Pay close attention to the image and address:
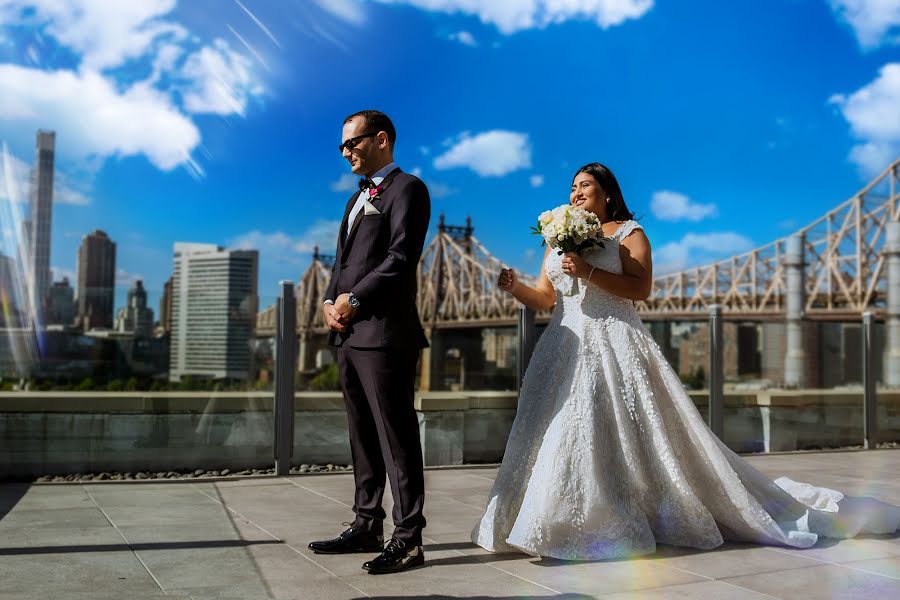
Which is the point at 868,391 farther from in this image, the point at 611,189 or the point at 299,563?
the point at 299,563

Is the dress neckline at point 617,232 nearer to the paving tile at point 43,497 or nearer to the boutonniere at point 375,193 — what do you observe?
the boutonniere at point 375,193

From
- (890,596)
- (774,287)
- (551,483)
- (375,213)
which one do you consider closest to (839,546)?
(890,596)

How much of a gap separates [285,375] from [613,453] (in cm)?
297

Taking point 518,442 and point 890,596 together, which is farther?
point 518,442

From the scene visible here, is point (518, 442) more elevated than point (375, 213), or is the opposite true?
point (375, 213)

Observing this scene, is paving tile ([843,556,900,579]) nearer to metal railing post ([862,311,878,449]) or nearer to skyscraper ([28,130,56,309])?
metal railing post ([862,311,878,449])

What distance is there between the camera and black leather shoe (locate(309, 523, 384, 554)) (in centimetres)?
333

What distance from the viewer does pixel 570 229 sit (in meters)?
3.49

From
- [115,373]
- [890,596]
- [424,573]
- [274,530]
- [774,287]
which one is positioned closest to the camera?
[890,596]

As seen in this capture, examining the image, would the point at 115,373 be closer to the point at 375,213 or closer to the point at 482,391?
the point at 482,391

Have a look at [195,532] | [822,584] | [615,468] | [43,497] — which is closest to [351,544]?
[195,532]

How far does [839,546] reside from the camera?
358 cm

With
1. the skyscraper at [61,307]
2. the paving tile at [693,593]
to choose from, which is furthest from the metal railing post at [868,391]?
the skyscraper at [61,307]

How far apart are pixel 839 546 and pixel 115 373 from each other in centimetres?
628
